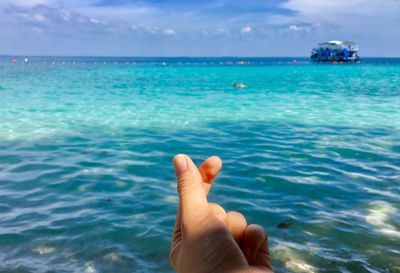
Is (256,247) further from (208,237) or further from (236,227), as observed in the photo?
(208,237)

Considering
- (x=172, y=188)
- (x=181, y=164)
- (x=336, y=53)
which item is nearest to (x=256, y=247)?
(x=181, y=164)

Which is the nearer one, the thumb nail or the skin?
the skin

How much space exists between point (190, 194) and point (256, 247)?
0.38m

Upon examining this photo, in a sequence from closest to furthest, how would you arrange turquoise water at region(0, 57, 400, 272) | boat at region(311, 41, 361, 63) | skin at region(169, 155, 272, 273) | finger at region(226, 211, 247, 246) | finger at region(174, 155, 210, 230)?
skin at region(169, 155, 272, 273) < finger at region(174, 155, 210, 230) < finger at region(226, 211, 247, 246) < turquoise water at region(0, 57, 400, 272) < boat at region(311, 41, 361, 63)

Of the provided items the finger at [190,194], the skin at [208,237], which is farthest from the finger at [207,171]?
the finger at [190,194]

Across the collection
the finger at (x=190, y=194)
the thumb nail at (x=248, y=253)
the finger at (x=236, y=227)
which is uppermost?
the finger at (x=190, y=194)

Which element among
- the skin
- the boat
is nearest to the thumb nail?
the skin

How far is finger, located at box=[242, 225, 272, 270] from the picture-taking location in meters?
1.82

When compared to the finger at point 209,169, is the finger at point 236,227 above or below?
below

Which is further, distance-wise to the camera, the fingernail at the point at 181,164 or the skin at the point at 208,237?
the fingernail at the point at 181,164

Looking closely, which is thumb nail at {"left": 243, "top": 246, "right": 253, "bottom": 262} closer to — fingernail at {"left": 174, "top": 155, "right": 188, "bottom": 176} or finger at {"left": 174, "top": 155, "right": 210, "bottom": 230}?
finger at {"left": 174, "top": 155, "right": 210, "bottom": 230}

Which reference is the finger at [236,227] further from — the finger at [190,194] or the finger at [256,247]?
the finger at [190,194]

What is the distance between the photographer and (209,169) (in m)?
2.07

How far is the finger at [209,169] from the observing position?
205 centimetres
